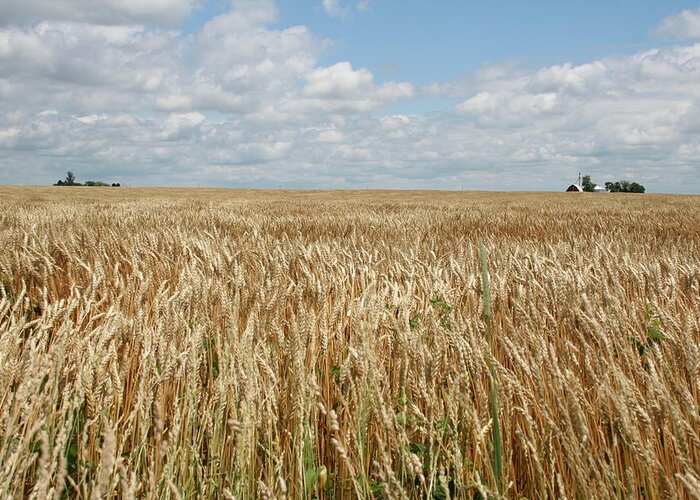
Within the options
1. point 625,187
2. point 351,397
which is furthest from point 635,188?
point 351,397

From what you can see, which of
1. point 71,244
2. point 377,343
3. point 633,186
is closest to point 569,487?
point 377,343

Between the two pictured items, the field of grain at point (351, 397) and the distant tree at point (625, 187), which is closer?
the field of grain at point (351, 397)

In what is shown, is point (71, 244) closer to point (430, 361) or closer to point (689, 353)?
point (430, 361)

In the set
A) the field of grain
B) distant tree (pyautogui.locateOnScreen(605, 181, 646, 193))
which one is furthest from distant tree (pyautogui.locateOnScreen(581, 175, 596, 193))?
the field of grain

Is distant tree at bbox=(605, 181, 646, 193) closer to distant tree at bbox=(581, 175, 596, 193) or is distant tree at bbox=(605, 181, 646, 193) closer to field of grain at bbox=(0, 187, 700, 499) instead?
distant tree at bbox=(581, 175, 596, 193)

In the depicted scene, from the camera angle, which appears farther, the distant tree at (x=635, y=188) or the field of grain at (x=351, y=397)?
the distant tree at (x=635, y=188)

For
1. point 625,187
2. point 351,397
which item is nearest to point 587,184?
point 625,187

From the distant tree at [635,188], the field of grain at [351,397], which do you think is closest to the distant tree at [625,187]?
the distant tree at [635,188]

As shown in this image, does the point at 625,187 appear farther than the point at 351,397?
Yes

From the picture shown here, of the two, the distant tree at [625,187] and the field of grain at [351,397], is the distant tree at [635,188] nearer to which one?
the distant tree at [625,187]

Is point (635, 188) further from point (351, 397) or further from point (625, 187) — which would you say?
point (351, 397)

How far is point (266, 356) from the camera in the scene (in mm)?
1835

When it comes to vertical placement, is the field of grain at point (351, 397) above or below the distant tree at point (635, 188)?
below

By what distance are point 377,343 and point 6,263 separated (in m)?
2.57
